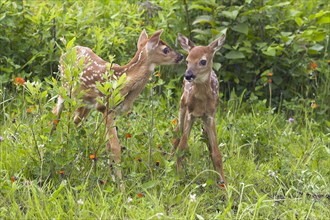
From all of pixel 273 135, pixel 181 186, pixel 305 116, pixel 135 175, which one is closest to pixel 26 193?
pixel 135 175

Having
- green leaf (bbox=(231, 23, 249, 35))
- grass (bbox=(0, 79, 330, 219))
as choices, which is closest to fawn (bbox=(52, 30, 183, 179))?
grass (bbox=(0, 79, 330, 219))

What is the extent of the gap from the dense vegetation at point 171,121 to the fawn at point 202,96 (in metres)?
0.19

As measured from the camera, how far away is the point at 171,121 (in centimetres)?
706

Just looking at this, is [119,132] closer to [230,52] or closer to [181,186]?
[181,186]

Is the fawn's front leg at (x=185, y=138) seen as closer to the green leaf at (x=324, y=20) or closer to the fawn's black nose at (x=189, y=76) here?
the fawn's black nose at (x=189, y=76)

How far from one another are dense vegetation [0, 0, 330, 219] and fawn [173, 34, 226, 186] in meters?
0.19

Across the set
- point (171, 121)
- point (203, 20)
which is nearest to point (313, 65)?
point (203, 20)

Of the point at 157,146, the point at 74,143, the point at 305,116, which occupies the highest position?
the point at 74,143

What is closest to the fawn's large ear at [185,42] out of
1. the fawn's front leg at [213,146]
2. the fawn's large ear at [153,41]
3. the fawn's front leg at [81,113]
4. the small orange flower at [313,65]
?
the fawn's large ear at [153,41]

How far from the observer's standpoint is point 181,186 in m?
5.86

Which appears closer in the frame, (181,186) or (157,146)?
(181,186)

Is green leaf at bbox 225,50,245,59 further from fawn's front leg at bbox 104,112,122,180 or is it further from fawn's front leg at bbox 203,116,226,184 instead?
fawn's front leg at bbox 104,112,122,180

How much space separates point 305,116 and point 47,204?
3.29m

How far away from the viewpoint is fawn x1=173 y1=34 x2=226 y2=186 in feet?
19.6
